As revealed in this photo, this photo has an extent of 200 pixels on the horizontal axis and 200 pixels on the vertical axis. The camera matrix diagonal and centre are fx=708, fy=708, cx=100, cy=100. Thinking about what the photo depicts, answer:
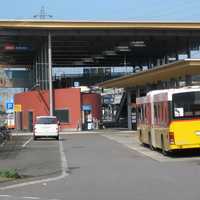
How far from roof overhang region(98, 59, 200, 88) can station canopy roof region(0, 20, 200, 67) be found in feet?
19.2

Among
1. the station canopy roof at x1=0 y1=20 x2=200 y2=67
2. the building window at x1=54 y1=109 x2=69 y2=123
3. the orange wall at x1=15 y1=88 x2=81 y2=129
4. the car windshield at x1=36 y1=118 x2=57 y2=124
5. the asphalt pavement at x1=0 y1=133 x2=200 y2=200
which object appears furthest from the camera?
the building window at x1=54 y1=109 x2=69 y2=123

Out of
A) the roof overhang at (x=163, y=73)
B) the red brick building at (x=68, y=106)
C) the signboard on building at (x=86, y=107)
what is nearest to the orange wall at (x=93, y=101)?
the red brick building at (x=68, y=106)

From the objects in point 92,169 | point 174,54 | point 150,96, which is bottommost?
point 92,169

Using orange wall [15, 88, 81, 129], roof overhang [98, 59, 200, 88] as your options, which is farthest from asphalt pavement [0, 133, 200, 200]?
orange wall [15, 88, 81, 129]

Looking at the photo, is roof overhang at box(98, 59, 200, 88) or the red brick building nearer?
roof overhang at box(98, 59, 200, 88)

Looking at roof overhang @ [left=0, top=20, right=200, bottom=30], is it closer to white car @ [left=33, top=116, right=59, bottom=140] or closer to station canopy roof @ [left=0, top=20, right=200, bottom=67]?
station canopy roof @ [left=0, top=20, right=200, bottom=67]

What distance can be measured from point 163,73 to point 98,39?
23.4m

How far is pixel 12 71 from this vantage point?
100 m

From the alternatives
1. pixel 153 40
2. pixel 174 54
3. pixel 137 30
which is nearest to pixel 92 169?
pixel 137 30

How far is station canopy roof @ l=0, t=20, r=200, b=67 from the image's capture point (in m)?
71.4

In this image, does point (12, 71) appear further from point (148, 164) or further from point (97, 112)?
point (148, 164)

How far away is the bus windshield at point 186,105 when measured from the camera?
26.0 m

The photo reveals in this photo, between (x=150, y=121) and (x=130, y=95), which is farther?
(x=130, y=95)

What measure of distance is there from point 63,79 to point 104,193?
9475 cm
